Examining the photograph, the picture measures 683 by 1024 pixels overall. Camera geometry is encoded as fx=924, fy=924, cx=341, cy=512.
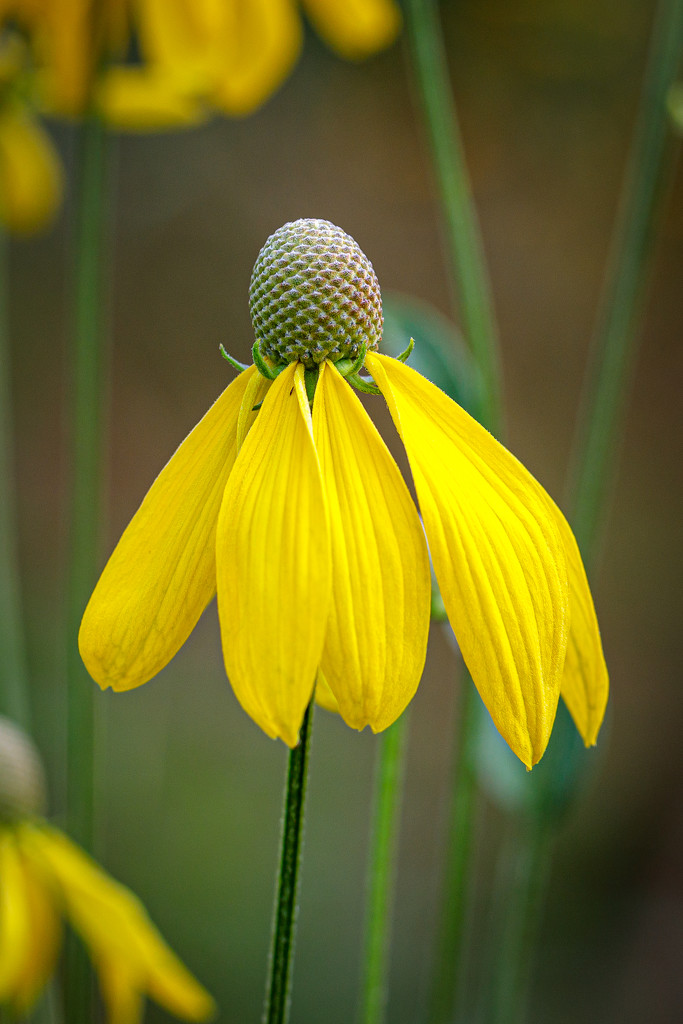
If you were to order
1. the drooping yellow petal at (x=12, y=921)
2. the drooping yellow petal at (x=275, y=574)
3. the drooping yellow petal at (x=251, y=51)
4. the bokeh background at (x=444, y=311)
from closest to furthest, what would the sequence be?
the drooping yellow petal at (x=275, y=574), the drooping yellow petal at (x=12, y=921), the drooping yellow petal at (x=251, y=51), the bokeh background at (x=444, y=311)

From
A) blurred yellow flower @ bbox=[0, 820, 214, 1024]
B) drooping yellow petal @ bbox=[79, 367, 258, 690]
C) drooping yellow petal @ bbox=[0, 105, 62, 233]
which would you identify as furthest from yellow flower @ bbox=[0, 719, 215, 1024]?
drooping yellow petal @ bbox=[0, 105, 62, 233]

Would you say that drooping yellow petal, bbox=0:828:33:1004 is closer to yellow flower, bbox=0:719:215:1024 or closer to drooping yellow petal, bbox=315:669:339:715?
yellow flower, bbox=0:719:215:1024

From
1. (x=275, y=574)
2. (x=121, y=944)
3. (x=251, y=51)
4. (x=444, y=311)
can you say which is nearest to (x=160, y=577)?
(x=275, y=574)

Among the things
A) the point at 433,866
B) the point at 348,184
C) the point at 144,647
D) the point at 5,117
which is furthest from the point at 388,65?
the point at 144,647

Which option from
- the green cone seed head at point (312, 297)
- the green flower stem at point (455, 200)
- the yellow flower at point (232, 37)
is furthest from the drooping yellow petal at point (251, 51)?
the green cone seed head at point (312, 297)

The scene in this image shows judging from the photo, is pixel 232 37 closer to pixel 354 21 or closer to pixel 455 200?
pixel 354 21

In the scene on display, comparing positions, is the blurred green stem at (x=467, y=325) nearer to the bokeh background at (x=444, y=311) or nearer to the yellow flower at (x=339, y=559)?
the yellow flower at (x=339, y=559)
